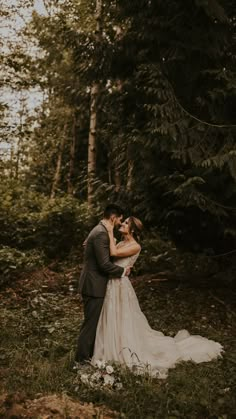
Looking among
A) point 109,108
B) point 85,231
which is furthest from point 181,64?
point 85,231

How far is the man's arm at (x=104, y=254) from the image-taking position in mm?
6121

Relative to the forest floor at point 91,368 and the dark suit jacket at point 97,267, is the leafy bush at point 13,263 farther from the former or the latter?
the dark suit jacket at point 97,267

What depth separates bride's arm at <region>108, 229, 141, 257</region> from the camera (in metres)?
6.29


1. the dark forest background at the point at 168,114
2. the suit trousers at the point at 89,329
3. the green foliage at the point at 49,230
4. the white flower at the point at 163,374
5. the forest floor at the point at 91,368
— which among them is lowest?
the white flower at the point at 163,374

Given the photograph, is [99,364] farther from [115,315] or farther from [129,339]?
[115,315]

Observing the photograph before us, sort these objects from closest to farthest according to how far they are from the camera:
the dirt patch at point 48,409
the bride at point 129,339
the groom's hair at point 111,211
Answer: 1. the dirt patch at point 48,409
2. the bride at point 129,339
3. the groom's hair at point 111,211

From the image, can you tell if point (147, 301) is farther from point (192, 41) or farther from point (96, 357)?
point (192, 41)

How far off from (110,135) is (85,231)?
4596 millimetres

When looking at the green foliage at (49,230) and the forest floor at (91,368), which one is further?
the green foliage at (49,230)

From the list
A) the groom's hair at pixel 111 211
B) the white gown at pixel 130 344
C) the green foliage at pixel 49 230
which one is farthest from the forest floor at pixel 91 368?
the green foliage at pixel 49 230

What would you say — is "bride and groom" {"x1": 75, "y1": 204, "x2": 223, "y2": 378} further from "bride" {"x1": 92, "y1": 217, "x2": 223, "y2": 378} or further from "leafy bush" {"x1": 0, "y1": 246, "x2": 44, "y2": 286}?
"leafy bush" {"x1": 0, "y1": 246, "x2": 44, "y2": 286}

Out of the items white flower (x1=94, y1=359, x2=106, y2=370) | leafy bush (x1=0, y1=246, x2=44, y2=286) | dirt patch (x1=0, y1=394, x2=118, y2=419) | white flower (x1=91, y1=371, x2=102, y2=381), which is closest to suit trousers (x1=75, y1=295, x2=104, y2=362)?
white flower (x1=94, y1=359, x2=106, y2=370)

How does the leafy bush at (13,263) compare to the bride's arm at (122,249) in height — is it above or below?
below

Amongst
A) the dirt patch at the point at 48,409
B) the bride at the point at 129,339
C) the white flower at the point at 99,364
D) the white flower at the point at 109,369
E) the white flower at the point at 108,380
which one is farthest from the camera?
the bride at the point at 129,339
